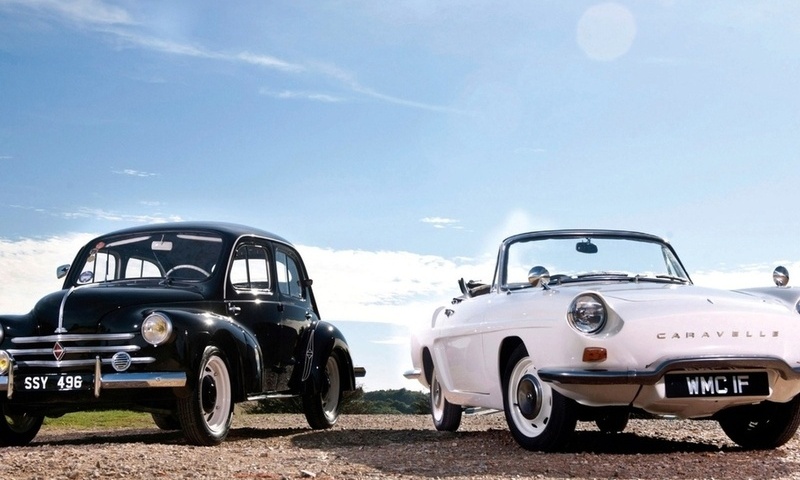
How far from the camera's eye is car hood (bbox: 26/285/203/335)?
9.09 metres

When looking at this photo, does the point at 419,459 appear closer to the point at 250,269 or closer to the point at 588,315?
the point at 588,315

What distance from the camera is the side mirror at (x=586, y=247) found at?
350 inches

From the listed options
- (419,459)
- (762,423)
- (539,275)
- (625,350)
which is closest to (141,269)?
(419,459)

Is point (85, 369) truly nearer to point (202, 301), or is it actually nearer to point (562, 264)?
point (202, 301)

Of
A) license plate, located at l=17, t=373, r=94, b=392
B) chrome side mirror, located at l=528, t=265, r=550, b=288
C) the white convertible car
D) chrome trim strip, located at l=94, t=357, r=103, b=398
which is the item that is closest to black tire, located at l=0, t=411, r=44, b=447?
license plate, located at l=17, t=373, r=94, b=392

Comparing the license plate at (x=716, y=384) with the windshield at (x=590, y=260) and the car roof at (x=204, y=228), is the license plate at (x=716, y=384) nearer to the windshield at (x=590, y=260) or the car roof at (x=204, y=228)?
the windshield at (x=590, y=260)

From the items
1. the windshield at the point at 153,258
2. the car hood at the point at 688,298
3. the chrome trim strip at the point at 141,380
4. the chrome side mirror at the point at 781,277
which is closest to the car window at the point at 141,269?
the windshield at the point at 153,258

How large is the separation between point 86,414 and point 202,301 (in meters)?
6.94

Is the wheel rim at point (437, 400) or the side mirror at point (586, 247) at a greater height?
the side mirror at point (586, 247)

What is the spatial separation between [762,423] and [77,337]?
6.08 metres

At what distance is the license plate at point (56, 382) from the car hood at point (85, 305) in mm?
422

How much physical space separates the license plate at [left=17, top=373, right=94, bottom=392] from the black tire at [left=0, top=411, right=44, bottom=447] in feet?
2.75

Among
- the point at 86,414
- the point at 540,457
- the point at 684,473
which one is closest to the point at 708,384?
the point at 684,473

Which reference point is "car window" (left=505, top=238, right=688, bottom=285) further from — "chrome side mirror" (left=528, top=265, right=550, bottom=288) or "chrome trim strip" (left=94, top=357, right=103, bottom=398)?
"chrome trim strip" (left=94, top=357, right=103, bottom=398)
